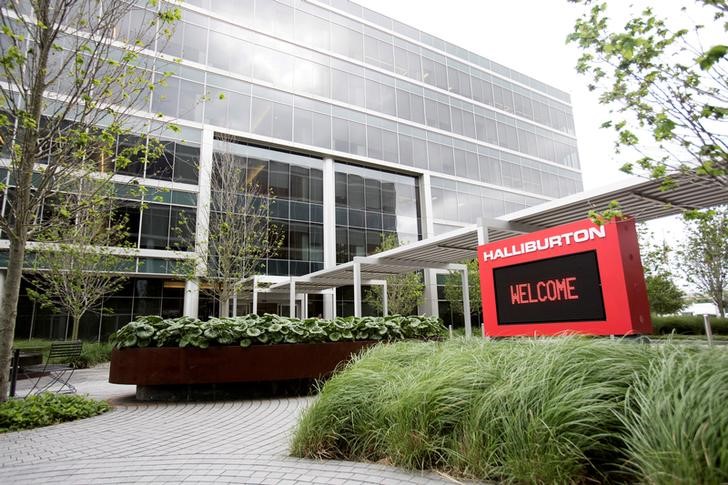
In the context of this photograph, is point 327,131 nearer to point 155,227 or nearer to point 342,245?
point 342,245

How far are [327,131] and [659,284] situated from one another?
21.8 m

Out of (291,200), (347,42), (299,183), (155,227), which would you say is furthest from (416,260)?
(347,42)

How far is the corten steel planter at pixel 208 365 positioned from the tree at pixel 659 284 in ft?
74.2

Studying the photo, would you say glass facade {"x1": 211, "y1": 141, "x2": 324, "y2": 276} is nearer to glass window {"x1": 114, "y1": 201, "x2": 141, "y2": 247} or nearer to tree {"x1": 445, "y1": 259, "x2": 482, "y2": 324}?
glass window {"x1": 114, "y1": 201, "x2": 141, "y2": 247}

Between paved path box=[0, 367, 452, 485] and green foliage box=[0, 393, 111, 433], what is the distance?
270mm

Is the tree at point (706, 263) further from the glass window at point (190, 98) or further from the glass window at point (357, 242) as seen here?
the glass window at point (190, 98)

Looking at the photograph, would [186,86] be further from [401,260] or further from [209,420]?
[209,420]

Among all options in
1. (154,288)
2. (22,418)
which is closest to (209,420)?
(22,418)

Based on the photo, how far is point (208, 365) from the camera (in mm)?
7898

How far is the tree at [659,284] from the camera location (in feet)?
78.8

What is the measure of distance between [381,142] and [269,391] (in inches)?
997

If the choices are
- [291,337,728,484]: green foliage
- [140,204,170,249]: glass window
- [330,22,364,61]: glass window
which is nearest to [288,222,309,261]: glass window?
[140,204,170,249]: glass window

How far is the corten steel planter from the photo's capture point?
7.79m

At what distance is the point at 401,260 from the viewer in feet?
53.6
